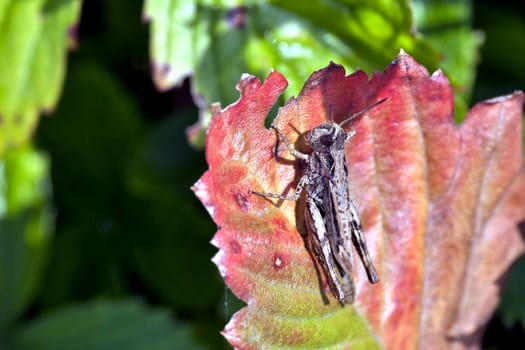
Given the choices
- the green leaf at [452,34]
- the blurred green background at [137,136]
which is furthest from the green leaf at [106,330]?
the green leaf at [452,34]

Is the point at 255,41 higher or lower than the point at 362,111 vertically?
higher

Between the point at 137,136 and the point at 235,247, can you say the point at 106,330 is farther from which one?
the point at 235,247

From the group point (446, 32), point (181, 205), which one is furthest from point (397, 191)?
point (181, 205)

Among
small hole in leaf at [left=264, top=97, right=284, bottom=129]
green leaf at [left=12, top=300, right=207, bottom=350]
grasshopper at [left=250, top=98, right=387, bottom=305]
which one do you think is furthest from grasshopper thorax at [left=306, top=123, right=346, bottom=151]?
green leaf at [left=12, top=300, right=207, bottom=350]

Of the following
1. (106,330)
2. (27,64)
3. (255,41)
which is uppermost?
(27,64)

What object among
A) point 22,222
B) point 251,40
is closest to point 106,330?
point 22,222

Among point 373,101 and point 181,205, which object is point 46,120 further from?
point 373,101

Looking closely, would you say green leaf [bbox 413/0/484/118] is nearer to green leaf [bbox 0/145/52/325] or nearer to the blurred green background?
the blurred green background

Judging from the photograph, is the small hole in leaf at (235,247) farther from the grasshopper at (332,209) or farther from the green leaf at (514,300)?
the green leaf at (514,300)
